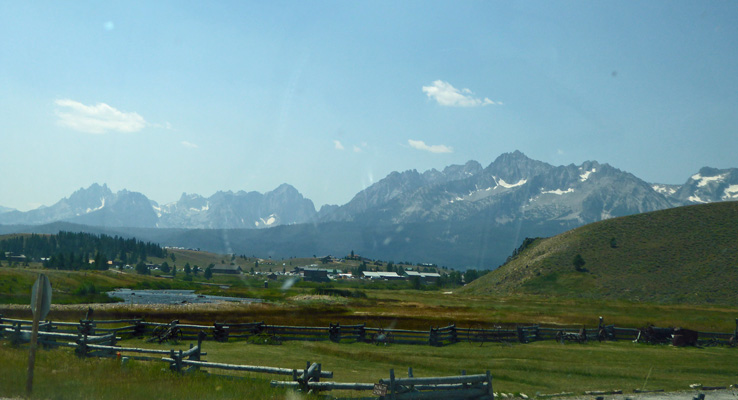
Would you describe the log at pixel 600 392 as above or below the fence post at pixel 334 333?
above

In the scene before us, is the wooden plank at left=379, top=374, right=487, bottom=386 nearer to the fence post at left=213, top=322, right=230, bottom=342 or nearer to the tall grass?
the tall grass

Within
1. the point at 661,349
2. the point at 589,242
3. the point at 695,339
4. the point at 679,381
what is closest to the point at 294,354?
the point at 679,381

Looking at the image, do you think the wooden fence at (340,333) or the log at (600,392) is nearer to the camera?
the log at (600,392)

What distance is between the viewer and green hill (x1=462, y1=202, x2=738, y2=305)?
102 meters

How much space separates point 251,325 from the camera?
123 ft

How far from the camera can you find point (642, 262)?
117875 mm

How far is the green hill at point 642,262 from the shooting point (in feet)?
334

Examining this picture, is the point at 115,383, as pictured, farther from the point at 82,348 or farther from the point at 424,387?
the point at 424,387

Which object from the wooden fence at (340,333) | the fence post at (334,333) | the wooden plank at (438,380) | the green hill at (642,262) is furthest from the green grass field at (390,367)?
the green hill at (642,262)

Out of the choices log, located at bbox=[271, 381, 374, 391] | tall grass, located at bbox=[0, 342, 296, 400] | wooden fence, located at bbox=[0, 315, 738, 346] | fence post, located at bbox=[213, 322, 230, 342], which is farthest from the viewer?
fence post, located at bbox=[213, 322, 230, 342]

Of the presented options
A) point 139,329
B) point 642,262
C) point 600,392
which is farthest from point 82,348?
point 642,262

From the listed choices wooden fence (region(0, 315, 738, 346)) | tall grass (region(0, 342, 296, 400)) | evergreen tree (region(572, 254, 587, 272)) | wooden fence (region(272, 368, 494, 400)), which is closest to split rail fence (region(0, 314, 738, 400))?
wooden fence (region(0, 315, 738, 346))

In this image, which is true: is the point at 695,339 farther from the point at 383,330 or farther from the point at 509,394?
the point at 509,394

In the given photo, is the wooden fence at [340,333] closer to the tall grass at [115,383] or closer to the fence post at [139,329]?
the fence post at [139,329]
